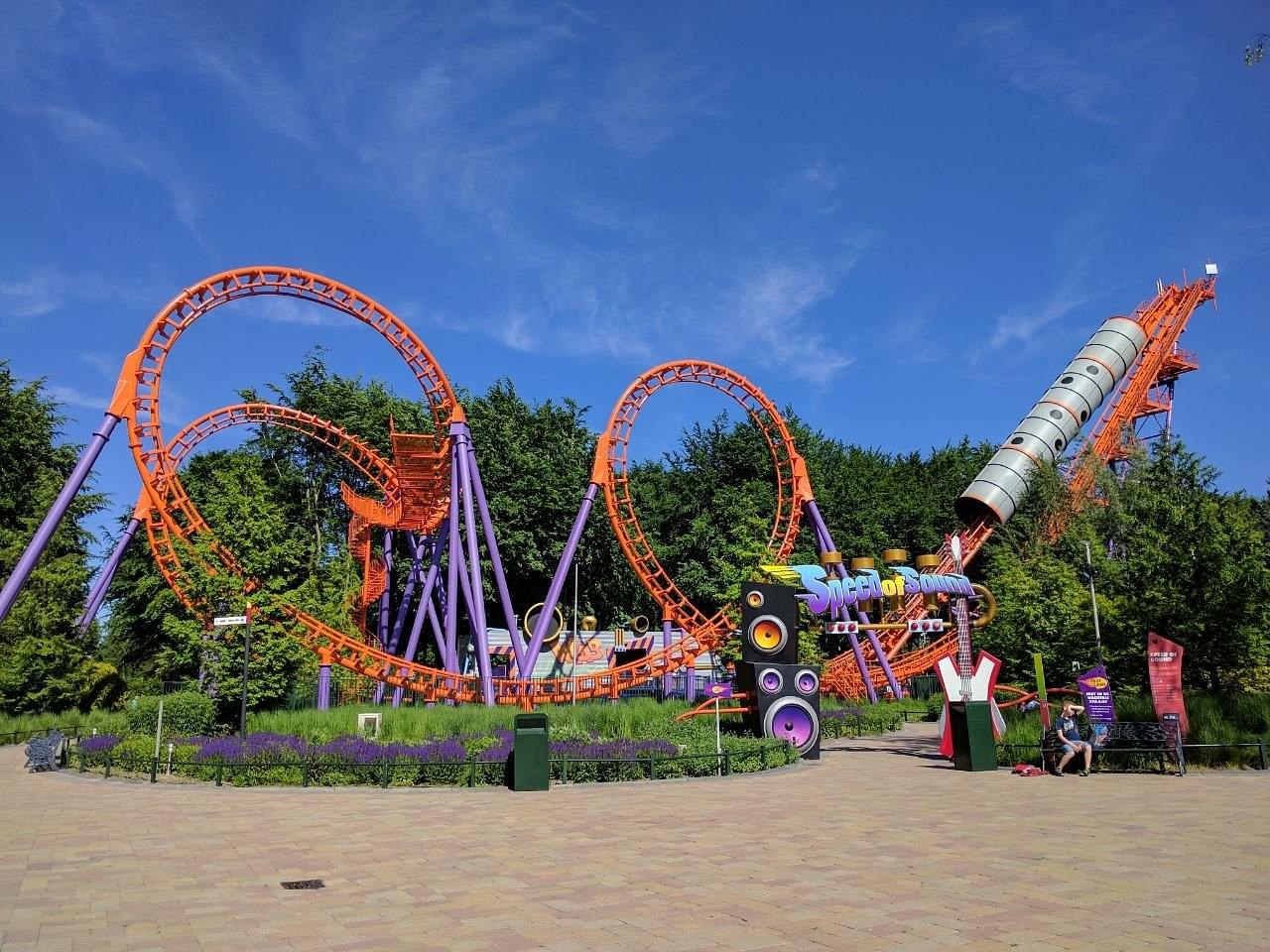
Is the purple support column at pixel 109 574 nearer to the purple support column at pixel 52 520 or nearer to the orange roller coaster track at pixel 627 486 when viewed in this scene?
the purple support column at pixel 52 520

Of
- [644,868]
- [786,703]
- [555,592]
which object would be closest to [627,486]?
[555,592]

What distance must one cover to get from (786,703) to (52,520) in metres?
20.6

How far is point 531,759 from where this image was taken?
16.0 metres

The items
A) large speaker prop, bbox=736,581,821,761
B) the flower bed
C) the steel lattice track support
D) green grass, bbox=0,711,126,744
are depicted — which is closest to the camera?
the flower bed

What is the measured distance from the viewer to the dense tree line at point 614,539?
80.3ft

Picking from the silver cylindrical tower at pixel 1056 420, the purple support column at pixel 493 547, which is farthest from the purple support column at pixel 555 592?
the silver cylindrical tower at pixel 1056 420

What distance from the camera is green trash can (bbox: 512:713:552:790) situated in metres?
15.9

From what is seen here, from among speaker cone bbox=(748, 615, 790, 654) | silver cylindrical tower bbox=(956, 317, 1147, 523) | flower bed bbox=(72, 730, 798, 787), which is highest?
silver cylindrical tower bbox=(956, 317, 1147, 523)

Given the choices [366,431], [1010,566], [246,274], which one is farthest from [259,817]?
[366,431]

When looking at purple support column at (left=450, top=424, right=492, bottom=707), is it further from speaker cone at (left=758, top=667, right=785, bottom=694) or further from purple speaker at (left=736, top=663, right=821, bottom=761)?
speaker cone at (left=758, top=667, right=785, bottom=694)

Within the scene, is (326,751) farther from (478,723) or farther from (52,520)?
(52,520)

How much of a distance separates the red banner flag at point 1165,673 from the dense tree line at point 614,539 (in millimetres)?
6384

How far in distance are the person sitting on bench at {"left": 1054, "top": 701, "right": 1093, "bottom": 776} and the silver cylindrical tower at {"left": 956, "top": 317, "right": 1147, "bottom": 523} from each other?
2821 centimetres

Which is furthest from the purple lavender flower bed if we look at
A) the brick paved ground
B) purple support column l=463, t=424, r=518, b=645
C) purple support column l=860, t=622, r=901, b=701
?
purple support column l=860, t=622, r=901, b=701
